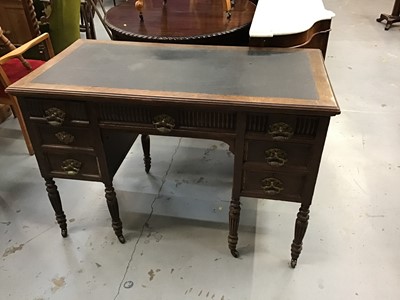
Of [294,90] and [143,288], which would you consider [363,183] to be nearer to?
[294,90]

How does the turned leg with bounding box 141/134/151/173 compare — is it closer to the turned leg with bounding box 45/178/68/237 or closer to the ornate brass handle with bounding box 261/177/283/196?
the turned leg with bounding box 45/178/68/237

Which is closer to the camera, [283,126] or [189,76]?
[283,126]

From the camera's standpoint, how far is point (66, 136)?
1.31 metres

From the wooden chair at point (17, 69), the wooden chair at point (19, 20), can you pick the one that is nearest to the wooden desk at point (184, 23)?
the wooden chair at point (17, 69)

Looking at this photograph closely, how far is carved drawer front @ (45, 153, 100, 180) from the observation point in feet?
4.51

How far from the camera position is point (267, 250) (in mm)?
1589

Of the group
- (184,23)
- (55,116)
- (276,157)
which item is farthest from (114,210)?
(184,23)

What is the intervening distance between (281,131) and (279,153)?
0.09m

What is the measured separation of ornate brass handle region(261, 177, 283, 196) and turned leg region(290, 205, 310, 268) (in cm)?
13

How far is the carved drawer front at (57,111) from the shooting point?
1224mm

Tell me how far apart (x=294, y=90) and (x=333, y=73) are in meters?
2.26

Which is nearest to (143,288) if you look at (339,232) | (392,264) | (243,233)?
(243,233)

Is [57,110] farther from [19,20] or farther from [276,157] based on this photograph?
[19,20]

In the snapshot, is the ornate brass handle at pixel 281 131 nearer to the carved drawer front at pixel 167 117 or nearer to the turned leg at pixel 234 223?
the carved drawer front at pixel 167 117
